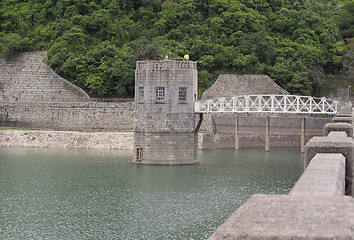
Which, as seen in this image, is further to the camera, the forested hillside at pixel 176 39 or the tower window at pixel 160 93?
the forested hillside at pixel 176 39

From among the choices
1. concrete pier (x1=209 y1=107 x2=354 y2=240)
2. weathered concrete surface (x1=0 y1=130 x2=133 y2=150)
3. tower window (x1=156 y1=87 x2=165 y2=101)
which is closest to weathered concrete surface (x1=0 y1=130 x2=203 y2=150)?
weathered concrete surface (x1=0 y1=130 x2=133 y2=150)

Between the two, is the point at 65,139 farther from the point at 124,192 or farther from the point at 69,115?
the point at 124,192

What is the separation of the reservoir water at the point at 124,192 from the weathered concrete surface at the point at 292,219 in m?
16.1

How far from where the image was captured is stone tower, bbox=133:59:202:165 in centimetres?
4394

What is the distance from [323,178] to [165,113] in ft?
120

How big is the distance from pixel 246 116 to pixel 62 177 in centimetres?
2646

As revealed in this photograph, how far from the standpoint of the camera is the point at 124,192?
32688 millimetres

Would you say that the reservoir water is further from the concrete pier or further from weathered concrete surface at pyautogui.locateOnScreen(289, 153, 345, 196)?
the concrete pier

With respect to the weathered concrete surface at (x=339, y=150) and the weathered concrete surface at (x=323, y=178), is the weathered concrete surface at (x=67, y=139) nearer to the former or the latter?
the weathered concrete surface at (x=339, y=150)

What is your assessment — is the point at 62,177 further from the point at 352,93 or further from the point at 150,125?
the point at 352,93

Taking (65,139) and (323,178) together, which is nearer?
(323,178)

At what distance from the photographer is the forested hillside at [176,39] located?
66.5m

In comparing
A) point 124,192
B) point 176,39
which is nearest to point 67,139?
point 176,39

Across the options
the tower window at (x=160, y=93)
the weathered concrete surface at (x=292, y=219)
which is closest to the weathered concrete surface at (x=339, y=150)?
the weathered concrete surface at (x=292, y=219)
